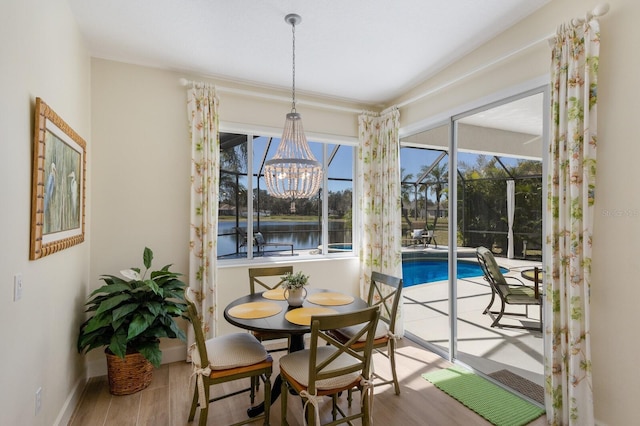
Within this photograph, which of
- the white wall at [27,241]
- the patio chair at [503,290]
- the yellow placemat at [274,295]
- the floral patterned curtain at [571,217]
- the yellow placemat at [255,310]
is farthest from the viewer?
the yellow placemat at [274,295]

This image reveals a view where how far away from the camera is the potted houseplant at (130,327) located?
244cm

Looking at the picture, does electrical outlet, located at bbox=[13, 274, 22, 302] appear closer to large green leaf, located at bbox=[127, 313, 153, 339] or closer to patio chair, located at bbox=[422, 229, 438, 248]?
large green leaf, located at bbox=[127, 313, 153, 339]

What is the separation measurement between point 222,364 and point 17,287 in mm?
1163

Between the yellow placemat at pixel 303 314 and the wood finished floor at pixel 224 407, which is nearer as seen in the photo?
the yellow placemat at pixel 303 314

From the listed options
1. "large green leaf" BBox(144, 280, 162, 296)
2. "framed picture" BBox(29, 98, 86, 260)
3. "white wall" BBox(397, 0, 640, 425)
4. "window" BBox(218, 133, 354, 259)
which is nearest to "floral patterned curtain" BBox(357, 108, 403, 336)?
"window" BBox(218, 133, 354, 259)

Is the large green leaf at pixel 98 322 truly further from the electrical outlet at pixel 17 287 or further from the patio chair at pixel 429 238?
the patio chair at pixel 429 238

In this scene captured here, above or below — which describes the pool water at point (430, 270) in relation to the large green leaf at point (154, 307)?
above

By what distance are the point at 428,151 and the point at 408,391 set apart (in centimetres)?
249

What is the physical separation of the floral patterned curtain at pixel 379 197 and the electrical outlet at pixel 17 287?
331 centimetres

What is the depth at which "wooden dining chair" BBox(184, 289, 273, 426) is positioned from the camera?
199 centimetres

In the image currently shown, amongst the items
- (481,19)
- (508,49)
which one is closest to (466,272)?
(508,49)

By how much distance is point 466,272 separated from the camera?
10.4 feet

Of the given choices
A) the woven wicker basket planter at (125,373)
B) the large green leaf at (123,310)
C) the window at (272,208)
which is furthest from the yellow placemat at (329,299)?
the woven wicker basket planter at (125,373)

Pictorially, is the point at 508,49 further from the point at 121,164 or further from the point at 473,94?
the point at 121,164
